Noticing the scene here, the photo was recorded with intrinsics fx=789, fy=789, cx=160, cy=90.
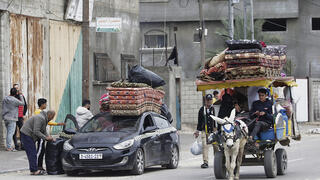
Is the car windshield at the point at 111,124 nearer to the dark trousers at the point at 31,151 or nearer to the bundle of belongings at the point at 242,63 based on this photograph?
the dark trousers at the point at 31,151

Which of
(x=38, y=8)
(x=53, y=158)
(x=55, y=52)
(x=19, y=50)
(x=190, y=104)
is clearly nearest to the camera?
(x=53, y=158)

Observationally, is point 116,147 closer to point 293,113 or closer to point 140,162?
point 140,162

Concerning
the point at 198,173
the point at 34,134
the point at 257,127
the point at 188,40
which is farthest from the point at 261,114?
the point at 188,40

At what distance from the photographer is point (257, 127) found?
15734 millimetres

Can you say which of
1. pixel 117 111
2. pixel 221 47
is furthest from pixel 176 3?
pixel 117 111

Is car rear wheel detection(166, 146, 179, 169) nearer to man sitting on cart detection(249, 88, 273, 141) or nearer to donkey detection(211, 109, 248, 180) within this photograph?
man sitting on cart detection(249, 88, 273, 141)

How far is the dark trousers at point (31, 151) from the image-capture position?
1767 cm

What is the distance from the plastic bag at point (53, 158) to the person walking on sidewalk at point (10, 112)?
16.9 ft

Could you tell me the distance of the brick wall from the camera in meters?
36.1

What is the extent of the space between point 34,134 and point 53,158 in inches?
29.5

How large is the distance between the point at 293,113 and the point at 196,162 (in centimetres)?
483

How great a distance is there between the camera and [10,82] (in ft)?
78.7

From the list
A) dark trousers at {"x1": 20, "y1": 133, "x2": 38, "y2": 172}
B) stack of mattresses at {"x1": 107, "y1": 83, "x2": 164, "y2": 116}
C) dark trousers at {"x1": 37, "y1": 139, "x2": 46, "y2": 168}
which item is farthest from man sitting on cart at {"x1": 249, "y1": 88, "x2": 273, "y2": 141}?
dark trousers at {"x1": 37, "y1": 139, "x2": 46, "y2": 168}

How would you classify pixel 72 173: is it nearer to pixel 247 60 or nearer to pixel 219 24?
pixel 247 60
